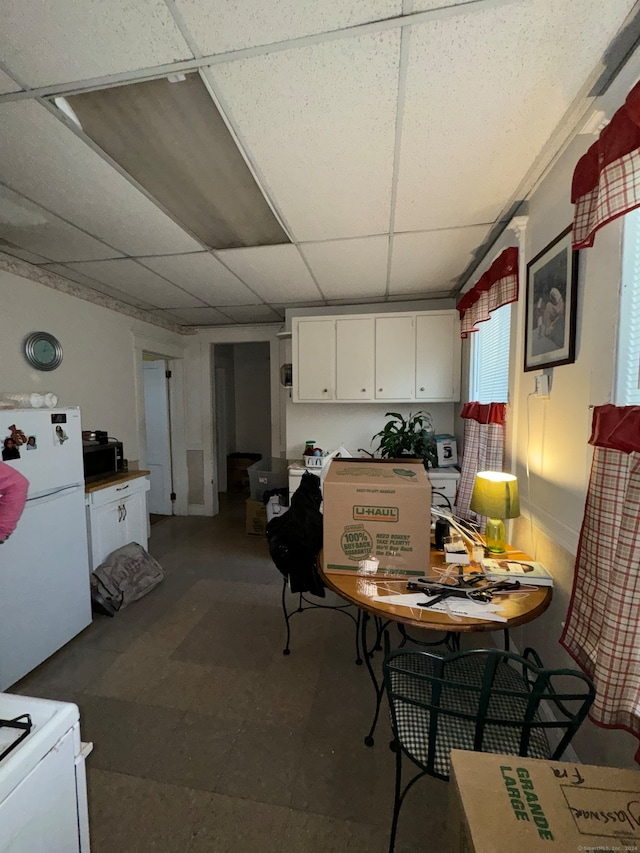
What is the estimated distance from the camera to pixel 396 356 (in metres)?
3.37

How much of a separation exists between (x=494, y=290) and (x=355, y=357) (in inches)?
60.6

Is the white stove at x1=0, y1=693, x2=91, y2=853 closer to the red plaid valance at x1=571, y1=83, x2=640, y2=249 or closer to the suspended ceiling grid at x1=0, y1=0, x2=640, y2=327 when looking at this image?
the suspended ceiling grid at x1=0, y1=0, x2=640, y2=327

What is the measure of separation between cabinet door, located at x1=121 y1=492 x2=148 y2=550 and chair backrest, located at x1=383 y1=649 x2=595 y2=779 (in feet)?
8.24

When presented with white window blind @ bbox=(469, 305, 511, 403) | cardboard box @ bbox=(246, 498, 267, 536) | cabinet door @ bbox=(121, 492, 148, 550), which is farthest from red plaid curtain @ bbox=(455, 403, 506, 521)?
cabinet door @ bbox=(121, 492, 148, 550)

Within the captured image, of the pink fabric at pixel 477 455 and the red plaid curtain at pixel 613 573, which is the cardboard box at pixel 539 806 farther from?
the pink fabric at pixel 477 455

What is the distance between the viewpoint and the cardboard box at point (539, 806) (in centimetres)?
71

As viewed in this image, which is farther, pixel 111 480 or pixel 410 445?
pixel 410 445

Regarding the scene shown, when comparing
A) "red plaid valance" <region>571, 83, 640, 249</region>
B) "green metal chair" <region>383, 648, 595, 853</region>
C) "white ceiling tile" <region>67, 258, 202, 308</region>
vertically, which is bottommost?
"green metal chair" <region>383, 648, 595, 853</region>

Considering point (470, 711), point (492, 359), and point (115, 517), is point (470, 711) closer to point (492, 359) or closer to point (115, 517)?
point (492, 359)

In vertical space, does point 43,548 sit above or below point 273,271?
below

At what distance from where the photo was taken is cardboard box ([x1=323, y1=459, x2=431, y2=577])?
4.54 feet

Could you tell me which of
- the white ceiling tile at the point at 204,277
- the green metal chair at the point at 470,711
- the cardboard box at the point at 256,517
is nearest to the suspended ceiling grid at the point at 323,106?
the white ceiling tile at the point at 204,277

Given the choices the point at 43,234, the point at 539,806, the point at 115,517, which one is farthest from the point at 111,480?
the point at 539,806

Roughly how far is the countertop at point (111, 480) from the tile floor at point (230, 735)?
93 centimetres
